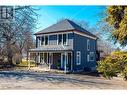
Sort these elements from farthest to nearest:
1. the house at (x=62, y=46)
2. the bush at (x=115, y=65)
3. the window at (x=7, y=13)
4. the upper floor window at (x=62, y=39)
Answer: the upper floor window at (x=62, y=39)
the house at (x=62, y=46)
the bush at (x=115, y=65)
the window at (x=7, y=13)

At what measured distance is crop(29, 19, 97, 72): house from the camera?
19.1 m

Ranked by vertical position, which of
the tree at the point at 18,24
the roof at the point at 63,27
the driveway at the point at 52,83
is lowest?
the driveway at the point at 52,83

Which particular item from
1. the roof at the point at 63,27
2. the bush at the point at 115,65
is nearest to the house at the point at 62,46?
the roof at the point at 63,27

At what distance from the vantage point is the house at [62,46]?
19094mm

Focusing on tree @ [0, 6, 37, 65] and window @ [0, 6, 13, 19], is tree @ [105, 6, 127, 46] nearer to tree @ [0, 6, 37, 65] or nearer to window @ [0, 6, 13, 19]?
tree @ [0, 6, 37, 65]

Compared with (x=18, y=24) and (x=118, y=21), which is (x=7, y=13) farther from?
(x=118, y=21)

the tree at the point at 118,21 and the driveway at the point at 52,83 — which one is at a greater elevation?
the tree at the point at 118,21

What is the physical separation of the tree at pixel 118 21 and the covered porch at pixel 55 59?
8.28 m

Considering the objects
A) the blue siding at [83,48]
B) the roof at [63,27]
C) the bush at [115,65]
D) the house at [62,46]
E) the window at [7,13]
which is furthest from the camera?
the blue siding at [83,48]

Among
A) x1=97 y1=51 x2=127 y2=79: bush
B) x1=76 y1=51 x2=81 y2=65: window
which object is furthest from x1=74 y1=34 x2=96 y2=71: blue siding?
x1=97 y1=51 x2=127 y2=79: bush

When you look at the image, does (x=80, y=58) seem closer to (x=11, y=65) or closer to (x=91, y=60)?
(x=91, y=60)

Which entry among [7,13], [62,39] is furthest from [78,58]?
[7,13]

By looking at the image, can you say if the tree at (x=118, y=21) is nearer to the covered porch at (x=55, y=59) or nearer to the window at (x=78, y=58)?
the covered porch at (x=55, y=59)

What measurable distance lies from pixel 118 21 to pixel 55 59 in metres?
9.97
